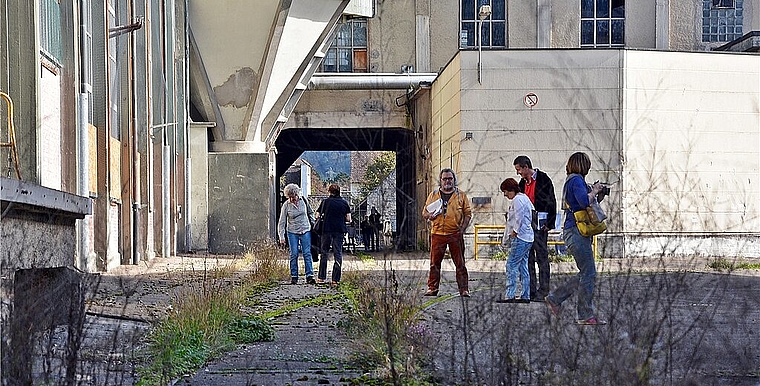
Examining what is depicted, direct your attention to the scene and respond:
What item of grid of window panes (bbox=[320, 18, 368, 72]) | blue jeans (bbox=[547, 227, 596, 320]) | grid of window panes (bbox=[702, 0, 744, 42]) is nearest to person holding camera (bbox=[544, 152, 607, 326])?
blue jeans (bbox=[547, 227, 596, 320])

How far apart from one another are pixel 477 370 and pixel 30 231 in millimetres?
3737

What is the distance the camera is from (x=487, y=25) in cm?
3547

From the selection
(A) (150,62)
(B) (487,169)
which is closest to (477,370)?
(A) (150,62)

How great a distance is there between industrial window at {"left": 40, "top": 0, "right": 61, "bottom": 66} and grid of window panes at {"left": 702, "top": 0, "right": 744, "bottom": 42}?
2558 centimetres

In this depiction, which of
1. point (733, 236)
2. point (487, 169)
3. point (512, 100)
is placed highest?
point (512, 100)

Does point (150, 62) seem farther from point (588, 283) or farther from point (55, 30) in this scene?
point (588, 283)

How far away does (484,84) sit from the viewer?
90.1 feet

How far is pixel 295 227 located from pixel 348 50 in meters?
20.0

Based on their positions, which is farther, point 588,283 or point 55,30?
point 55,30

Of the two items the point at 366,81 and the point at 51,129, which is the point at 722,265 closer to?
the point at 51,129

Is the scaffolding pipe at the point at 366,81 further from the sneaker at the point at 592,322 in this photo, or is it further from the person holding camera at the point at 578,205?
the sneaker at the point at 592,322

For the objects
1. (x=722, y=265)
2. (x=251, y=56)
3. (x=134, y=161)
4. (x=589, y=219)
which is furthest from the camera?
(x=251, y=56)

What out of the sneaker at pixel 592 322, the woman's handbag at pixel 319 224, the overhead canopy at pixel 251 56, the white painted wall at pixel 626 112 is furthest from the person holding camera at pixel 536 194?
the overhead canopy at pixel 251 56

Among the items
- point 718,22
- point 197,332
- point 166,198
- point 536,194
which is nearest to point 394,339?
point 197,332
